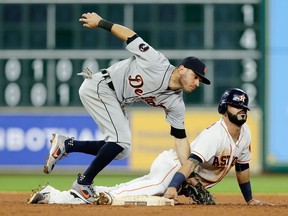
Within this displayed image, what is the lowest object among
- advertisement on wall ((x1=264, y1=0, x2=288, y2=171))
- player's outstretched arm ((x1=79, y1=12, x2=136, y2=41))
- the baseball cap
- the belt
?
advertisement on wall ((x1=264, y1=0, x2=288, y2=171))

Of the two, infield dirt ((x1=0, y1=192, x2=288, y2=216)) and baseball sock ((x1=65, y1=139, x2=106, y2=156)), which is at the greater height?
baseball sock ((x1=65, y1=139, x2=106, y2=156))

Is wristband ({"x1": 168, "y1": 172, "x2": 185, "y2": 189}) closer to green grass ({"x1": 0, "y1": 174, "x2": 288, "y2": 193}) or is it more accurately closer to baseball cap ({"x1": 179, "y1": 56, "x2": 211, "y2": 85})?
baseball cap ({"x1": 179, "y1": 56, "x2": 211, "y2": 85})

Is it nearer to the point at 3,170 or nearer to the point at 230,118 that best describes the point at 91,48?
the point at 3,170

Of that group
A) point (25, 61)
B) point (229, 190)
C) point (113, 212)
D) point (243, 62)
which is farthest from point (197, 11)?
point (113, 212)

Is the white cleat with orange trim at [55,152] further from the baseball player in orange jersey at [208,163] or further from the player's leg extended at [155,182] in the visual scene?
the player's leg extended at [155,182]

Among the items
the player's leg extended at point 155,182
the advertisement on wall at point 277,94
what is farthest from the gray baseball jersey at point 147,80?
the advertisement on wall at point 277,94

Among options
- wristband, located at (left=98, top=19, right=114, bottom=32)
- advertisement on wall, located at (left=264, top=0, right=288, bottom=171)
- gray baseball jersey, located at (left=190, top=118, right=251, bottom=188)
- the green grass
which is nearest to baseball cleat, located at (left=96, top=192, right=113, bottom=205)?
gray baseball jersey, located at (left=190, top=118, right=251, bottom=188)

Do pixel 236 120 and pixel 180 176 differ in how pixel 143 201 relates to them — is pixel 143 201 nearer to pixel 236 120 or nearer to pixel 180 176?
pixel 180 176

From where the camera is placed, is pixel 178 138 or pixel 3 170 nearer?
pixel 178 138
